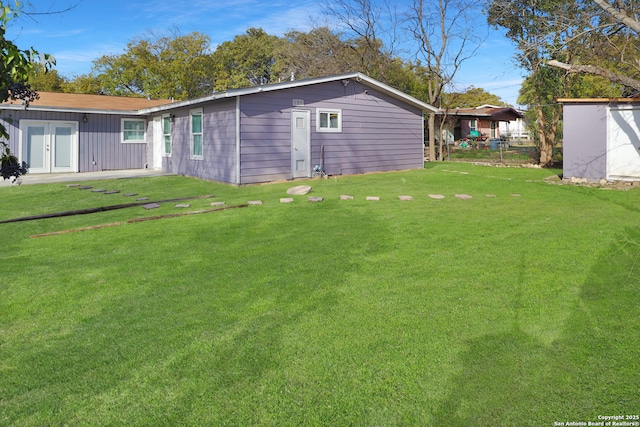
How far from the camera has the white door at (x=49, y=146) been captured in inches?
579

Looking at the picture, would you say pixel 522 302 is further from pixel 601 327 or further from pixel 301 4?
pixel 301 4

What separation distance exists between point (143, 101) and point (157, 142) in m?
3.19

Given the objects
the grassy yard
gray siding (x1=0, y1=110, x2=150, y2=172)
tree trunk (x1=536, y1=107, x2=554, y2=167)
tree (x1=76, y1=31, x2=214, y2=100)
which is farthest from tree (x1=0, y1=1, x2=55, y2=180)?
tree (x1=76, y1=31, x2=214, y2=100)

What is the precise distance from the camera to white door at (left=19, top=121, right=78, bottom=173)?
14695 millimetres

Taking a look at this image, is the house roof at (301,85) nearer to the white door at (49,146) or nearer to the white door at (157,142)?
the white door at (157,142)

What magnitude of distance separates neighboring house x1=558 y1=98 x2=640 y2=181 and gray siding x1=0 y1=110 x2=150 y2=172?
14.3 meters

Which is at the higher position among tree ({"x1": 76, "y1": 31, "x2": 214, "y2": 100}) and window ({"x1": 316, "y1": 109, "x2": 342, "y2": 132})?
tree ({"x1": 76, "y1": 31, "x2": 214, "y2": 100})

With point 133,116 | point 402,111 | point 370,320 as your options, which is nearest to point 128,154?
point 133,116

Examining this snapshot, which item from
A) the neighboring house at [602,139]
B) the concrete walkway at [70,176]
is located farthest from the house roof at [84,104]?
the neighboring house at [602,139]

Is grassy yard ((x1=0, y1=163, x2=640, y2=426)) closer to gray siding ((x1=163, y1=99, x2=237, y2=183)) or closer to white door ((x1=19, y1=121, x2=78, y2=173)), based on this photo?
gray siding ((x1=163, y1=99, x2=237, y2=183))

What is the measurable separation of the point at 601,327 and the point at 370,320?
1565mm

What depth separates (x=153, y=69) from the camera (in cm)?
3005

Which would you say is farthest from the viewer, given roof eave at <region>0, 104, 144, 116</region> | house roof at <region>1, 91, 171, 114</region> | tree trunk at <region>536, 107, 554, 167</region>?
tree trunk at <region>536, 107, 554, 167</region>

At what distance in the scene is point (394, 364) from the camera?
2611 mm
